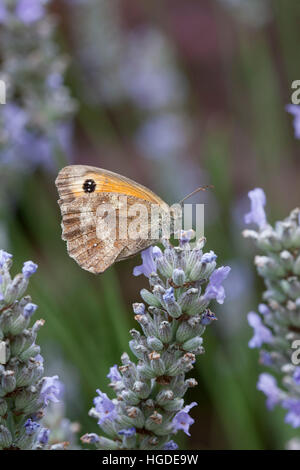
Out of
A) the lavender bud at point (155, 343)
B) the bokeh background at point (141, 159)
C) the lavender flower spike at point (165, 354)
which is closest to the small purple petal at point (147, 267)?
the lavender flower spike at point (165, 354)

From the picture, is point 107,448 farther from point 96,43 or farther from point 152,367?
point 96,43

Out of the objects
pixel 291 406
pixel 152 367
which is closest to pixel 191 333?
pixel 152 367

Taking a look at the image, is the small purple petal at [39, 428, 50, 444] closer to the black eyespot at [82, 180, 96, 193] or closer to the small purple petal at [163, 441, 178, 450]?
the small purple petal at [163, 441, 178, 450]

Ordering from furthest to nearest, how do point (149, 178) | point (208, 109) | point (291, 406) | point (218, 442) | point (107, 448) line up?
point (208, 109)
point (149, 178)
point (218, 442)
point (291, 406)
point (107, 448)

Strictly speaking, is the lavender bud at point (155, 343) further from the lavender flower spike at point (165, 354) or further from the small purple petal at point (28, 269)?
the small purple petal at point (28, 269)

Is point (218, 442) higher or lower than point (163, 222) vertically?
lower

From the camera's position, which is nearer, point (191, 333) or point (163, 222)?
point (191, 333)

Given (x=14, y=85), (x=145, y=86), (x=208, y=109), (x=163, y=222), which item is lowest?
(x=163, y=222)

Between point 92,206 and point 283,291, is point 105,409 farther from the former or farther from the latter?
point 92,206
